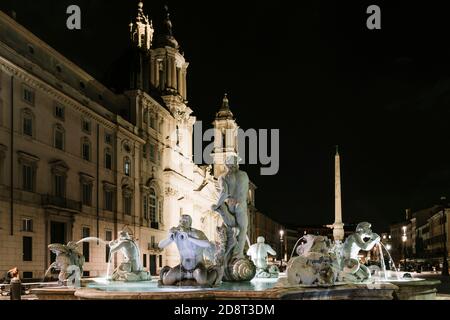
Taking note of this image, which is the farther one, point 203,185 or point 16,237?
point 203,185

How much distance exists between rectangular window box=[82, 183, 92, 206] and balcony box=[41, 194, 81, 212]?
184 centimetres

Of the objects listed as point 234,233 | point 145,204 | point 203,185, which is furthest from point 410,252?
point 234,233

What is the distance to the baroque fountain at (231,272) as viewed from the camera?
11695 mm

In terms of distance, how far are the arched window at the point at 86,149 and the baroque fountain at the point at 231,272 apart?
972 inches

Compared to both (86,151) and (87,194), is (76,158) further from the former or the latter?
(87,194)

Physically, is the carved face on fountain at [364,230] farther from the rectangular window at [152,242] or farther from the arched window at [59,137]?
the rectangular window at [152,242]

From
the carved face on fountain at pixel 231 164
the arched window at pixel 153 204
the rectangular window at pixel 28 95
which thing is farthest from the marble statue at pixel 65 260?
the arched window at pixel 153 204

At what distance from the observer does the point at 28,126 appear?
1334 inches

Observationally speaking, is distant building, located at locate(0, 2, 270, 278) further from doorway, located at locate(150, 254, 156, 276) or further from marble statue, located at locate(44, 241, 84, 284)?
marble statue, located at locate(44, 241, 84, 284)

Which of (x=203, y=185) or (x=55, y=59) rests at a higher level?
(x=55, y=59)

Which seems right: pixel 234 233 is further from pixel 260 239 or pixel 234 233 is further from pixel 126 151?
pixel 126 151

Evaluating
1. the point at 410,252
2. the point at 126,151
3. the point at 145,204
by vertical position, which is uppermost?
the point at 126,151

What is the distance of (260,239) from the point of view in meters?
20.7
